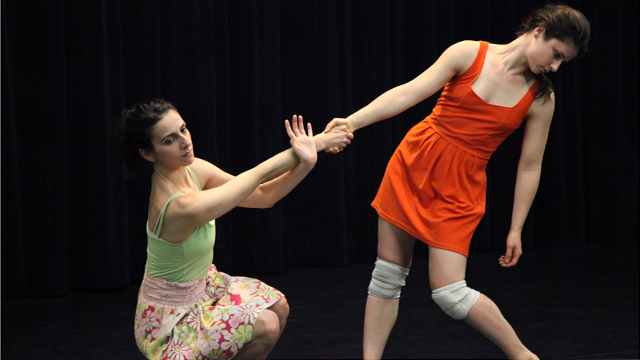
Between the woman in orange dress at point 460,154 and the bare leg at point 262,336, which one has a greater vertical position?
the woman in orange dress at point 460,154

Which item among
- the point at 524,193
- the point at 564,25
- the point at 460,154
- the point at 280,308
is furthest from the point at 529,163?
the point at 280,308

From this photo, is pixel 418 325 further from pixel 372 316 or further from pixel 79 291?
pixel 79 291

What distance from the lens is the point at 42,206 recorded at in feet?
11.0

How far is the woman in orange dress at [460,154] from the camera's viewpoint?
1955 mm

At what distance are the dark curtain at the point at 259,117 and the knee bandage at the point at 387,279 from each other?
5.56 ft

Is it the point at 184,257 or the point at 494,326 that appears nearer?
the point at 184,257

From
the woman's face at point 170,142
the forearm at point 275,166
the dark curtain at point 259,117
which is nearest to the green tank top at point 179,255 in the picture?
the woman's face at point 170,142

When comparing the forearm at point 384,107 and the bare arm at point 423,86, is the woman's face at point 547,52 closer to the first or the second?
the bare arm at point 423,86

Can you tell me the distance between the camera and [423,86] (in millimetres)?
1971

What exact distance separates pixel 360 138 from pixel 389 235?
6.74ft

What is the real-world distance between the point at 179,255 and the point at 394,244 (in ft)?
2.34

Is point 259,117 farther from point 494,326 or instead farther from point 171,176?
point 494,326

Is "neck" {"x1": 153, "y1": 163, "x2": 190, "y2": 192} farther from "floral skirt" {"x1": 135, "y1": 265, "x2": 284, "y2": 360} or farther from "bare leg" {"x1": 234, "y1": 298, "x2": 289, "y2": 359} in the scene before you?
"bare leg" {"x1": 234, "y1": 298, "x2": 289, "y2": 359}

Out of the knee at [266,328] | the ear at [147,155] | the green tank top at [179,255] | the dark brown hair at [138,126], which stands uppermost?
the dark brown hair at [138,126]
